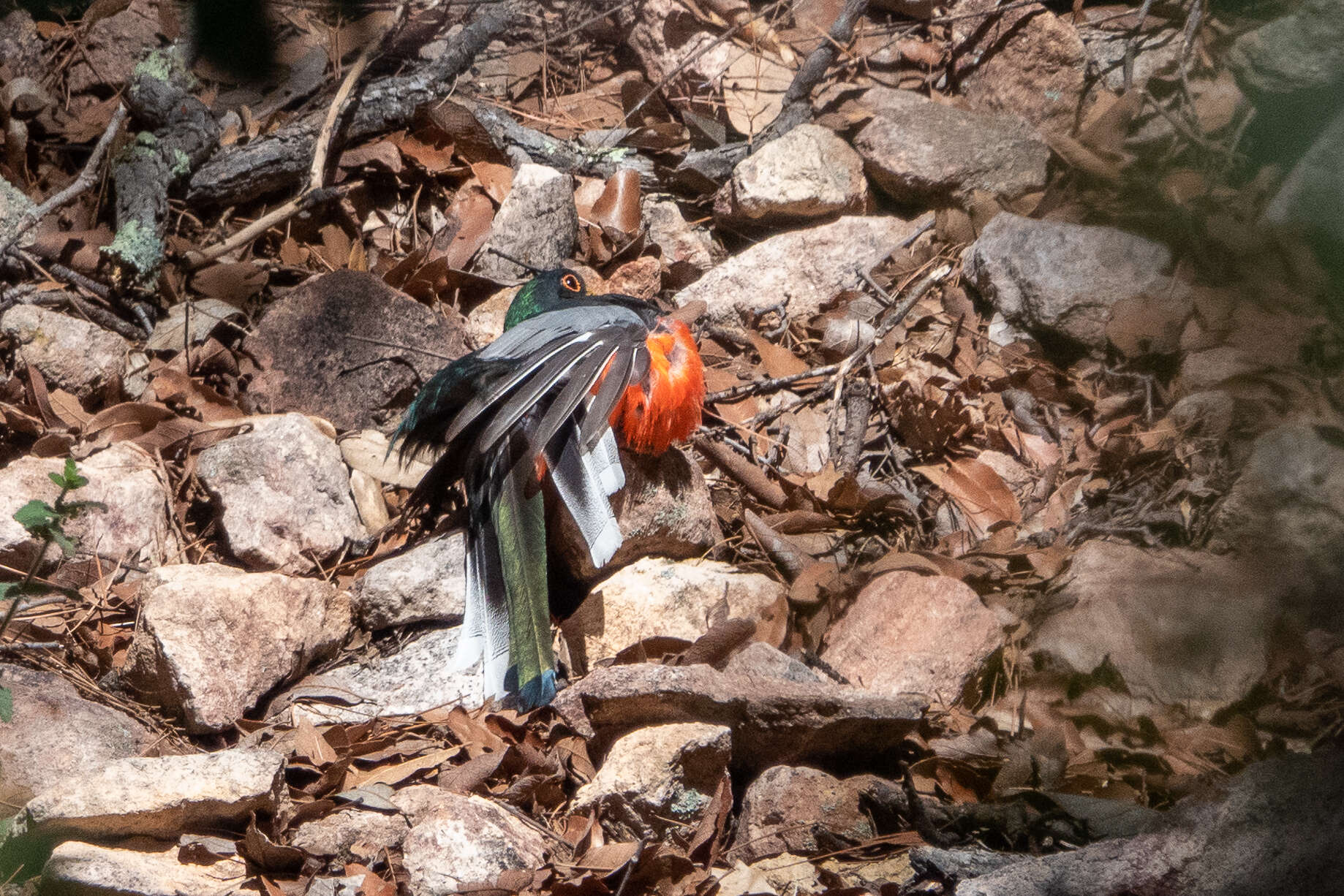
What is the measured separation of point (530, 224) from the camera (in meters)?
4.25

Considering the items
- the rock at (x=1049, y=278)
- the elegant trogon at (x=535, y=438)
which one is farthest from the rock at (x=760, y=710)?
the rock at (x=1049, y=278)

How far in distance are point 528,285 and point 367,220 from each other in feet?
3.78

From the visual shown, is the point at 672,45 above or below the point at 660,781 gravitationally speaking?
above

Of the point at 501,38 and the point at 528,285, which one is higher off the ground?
the point at 501,38

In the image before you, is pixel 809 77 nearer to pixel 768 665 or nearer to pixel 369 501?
pixel 369 501

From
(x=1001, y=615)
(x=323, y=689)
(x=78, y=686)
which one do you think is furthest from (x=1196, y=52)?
(x=78, y=686)

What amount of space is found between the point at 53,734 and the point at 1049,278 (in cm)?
340

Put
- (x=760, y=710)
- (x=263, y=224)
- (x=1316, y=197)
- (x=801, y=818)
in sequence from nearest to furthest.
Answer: (x=1316, y=197) → (x=801, y=818) → (x=760, y=710) → (x=263, y=224)

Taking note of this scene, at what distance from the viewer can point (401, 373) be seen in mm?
3842

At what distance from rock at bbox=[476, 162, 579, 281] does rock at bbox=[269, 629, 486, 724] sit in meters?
1.79

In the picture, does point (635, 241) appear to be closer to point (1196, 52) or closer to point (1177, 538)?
point (1196, 52)

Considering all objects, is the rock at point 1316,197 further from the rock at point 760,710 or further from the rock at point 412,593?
the rock at point 412,593

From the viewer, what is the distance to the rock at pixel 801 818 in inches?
92.1

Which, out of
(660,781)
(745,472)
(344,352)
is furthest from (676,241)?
(660,781)
